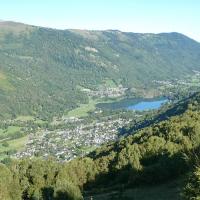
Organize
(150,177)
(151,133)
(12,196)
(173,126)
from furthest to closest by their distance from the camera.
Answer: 1. (151,133)
2. (173,126)
3. (12,196)
4. (150,177)

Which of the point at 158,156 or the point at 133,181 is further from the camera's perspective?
the point at 158,156

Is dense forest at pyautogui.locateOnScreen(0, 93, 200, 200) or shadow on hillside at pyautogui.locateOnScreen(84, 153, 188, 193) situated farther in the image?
dense forest at pyautogui.locateOnScreen(0, 93, 200, 200)

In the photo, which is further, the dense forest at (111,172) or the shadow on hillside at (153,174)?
the dense forest at (111,172)

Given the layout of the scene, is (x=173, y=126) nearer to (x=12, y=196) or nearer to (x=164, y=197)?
(x=12, y=196)

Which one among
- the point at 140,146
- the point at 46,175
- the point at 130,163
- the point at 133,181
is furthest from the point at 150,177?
the point at 46,175

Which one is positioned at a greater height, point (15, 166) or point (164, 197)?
point (164, 197)

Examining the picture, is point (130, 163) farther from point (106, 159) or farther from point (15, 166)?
point (15, 166)

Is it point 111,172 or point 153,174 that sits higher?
point 153,174

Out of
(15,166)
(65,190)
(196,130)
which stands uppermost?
(196,130)

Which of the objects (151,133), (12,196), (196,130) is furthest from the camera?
(151,133)

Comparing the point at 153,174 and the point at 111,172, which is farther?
the point at 111,172
